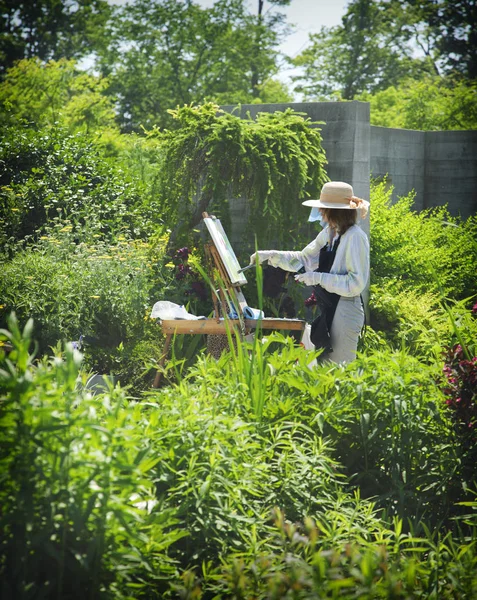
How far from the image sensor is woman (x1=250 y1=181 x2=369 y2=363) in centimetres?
425

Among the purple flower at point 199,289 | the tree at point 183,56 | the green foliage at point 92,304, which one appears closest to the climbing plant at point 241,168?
the purple flower at point 199,289

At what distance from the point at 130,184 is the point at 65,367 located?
280 inches

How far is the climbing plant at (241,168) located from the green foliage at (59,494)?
4.78 m

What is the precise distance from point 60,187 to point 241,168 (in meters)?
2.87

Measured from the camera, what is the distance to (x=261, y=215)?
669 centimetres

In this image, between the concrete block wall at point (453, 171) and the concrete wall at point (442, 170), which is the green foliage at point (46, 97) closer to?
the concrete wall at point (442, 170)

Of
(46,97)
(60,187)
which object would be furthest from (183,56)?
(60,187)

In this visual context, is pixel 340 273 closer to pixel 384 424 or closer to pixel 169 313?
pixel 169 313

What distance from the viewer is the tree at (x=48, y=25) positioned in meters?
31.7

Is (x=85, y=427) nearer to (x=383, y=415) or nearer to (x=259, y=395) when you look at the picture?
(x=259, y=395)

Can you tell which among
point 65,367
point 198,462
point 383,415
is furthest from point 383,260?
point 65,367

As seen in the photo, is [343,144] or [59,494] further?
[343,144]

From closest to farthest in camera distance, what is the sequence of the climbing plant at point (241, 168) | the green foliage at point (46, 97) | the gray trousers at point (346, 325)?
the gray trousers at point (346, 325) → the climbing plant at point (241, 168) → the green foliage at point (46, 97)

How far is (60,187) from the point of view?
8.40 metres
